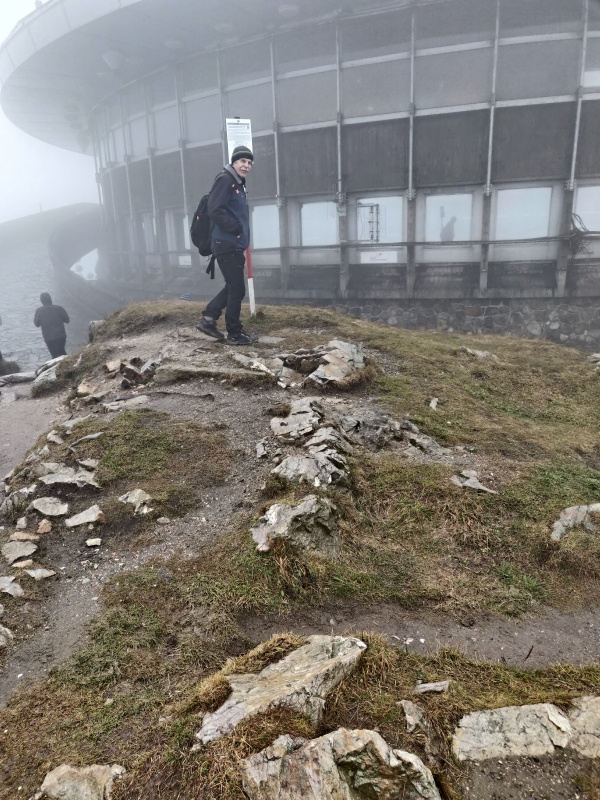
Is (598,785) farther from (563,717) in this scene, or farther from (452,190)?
(452,190)

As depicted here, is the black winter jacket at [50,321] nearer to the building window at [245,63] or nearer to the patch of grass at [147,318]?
the patch of grass at [147,318]

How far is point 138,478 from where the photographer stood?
200 inches

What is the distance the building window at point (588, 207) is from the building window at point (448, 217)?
305cm

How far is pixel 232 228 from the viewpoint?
A: 817 centimetres

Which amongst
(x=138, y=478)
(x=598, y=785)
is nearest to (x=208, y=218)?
(x=138, y=478)

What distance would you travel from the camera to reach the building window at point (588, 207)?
1596cm

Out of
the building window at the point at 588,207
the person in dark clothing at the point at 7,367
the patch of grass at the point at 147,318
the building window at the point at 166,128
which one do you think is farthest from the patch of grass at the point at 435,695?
the building window at the point at 166,128

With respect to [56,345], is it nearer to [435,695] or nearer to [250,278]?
[250,278]

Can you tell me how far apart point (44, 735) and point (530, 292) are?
1653 cm

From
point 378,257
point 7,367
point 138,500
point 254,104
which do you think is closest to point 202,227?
point 138,500

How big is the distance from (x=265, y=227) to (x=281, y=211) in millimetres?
1103

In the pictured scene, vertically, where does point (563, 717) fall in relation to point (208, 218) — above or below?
below

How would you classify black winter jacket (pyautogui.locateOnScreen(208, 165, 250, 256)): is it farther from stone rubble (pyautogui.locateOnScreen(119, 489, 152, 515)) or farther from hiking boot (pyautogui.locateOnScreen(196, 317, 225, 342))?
stone rubble (pyautogui.locateOnScreen(119, 489, 152, 515))

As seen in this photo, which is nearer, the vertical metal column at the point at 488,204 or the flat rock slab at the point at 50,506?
the flat rock slab at the point at 50,506
